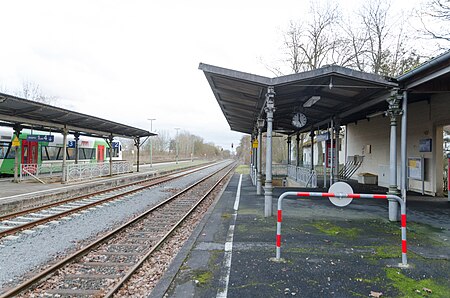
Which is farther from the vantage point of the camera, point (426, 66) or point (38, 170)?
point (38, 170)

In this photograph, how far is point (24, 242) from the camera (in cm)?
606

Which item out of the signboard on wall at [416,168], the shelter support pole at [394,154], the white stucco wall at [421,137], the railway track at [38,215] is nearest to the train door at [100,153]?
the railway track at [38,215]

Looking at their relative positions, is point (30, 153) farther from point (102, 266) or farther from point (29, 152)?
point (102, 266)

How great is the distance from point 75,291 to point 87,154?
23056 millimetres

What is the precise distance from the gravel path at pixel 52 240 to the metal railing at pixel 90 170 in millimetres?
9029

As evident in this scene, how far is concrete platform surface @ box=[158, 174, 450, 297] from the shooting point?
3590mm

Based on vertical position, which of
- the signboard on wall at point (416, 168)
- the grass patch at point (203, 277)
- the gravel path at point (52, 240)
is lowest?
the gravel path at point (52, 240)

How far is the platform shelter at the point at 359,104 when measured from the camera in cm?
705

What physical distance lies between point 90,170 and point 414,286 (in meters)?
19.7

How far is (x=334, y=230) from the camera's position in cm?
632

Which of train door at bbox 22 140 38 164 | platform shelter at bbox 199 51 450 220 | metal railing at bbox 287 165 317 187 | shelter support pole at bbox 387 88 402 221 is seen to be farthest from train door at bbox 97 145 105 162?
shelter support pole at bbox 387 88 402 221

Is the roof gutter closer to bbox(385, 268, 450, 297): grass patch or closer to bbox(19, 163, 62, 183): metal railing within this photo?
bbox(385, 268, 450, 297): grass patch

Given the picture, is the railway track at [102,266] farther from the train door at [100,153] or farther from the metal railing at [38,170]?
the train door at [100,153]

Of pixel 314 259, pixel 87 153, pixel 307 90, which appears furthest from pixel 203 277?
pixel 87 153
